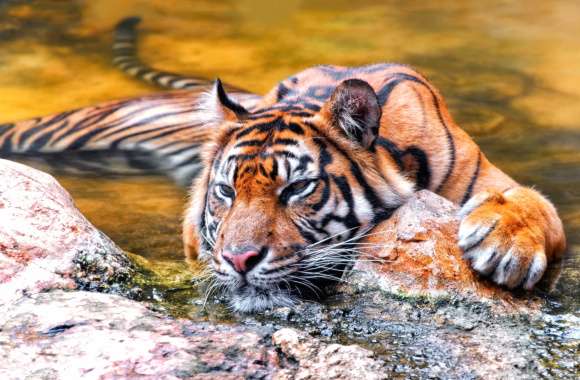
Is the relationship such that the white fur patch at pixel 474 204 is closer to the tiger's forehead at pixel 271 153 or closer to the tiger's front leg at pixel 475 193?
the tiger's front leg at pixel 475 193

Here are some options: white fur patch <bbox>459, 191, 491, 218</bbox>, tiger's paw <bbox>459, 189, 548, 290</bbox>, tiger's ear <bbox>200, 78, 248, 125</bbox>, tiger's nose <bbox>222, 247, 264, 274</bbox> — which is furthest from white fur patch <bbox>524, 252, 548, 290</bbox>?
tiger's ear <bbox>200, 78, 248, 125</bbox>

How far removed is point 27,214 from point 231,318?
2.13 ft

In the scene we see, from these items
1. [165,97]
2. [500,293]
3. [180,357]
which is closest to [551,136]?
[165,97]

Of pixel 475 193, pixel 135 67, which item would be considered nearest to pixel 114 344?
pixel 475 193

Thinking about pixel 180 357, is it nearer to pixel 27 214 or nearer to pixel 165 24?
pixel 27 214

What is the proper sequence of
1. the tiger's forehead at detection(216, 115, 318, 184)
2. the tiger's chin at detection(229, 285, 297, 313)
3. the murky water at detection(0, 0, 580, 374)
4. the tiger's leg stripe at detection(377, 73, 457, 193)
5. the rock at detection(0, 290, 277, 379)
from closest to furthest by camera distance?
1. the rock at detection(0, 290, 277, 379)
2. the tiger's chin at detection(229, 285, 297, 313)
3. the tiger's forehead at detection(216, 115, 318, 184)
4. the tiger's leg stripe at detection(377, 73, 457, 193)
5. the murky water at detection(0, 0, 580, 374)

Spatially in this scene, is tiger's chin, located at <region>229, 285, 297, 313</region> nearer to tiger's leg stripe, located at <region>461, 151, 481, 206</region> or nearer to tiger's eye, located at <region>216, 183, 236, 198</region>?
tiger's eye, located at <region>216, 183, 236, 198</region>

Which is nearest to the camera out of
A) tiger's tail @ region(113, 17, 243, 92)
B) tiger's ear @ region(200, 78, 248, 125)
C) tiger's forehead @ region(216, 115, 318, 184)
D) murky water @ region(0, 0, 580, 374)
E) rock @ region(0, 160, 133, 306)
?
rock @ region(0, 160, 133, 306)

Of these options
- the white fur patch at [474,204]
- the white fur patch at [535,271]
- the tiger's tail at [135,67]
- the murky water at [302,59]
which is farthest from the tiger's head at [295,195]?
the tiger's tail at [135,67]

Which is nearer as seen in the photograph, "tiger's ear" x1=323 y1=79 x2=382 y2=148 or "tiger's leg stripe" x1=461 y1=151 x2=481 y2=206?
"tiger's ear" x1=323 y1=79 x2=382 y2=148

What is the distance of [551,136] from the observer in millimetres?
5395

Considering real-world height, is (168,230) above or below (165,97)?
below

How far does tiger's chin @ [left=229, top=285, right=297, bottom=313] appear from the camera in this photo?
2.63m

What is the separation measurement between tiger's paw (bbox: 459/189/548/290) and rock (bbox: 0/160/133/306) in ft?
3.29
